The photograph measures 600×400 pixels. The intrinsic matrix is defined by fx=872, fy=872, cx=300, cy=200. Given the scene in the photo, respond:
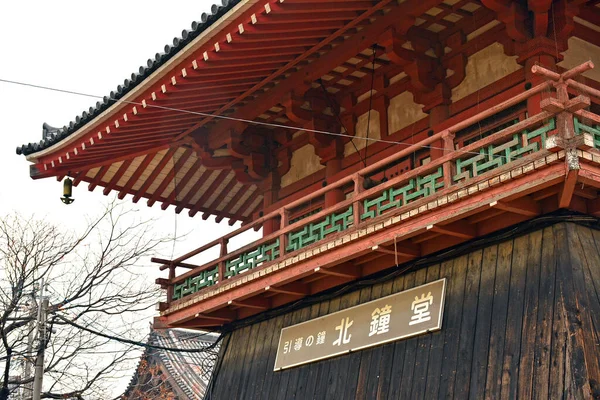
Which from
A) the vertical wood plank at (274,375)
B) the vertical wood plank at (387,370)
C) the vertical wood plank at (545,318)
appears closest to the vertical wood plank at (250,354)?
the vertical wood plank at (274,375)

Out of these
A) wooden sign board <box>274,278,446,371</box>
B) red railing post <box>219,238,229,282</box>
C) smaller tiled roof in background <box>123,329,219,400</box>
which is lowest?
wooden sign board <box>274,278,446,371</box>

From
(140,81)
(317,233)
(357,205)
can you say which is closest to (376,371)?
(357,205)

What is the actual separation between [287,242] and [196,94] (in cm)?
264

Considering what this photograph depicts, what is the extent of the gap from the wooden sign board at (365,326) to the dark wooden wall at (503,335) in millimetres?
120

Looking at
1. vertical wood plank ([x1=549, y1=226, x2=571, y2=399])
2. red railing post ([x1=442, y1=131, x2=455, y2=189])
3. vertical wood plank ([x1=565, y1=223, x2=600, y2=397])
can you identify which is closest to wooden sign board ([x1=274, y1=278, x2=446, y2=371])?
red railing post ([x1=442, y1=131, x2=455, y2=189])

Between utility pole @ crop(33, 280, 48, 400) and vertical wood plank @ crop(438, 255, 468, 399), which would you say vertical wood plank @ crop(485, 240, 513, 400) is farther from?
utility pole @ crop(33, 280, 48, 400)

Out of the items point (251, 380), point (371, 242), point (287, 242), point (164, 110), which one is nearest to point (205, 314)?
point (251, 380)

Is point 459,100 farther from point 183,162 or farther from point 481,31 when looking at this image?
point 183,162

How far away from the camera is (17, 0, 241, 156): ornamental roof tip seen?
36.7 feet

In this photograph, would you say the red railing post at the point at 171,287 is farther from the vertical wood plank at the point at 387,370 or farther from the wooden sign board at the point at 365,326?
the vertical wood plank at the point at 387,370

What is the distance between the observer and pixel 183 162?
53.2ft

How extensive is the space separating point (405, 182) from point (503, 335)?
8.72ft

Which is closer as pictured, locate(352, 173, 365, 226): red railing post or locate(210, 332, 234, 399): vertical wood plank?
locate(352, 173, 365, 226): red railing post

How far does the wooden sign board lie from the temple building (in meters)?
0.03
